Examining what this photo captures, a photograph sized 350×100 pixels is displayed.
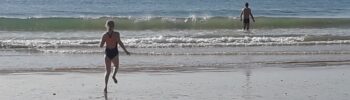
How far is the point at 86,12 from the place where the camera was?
53.7 metres

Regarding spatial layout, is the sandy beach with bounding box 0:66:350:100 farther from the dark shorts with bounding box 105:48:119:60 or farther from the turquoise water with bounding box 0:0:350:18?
the turquoise water with bounding box 0:0:350:18

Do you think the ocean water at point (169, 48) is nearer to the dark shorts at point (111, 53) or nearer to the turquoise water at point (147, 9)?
the dark shorts at point (111, 53)

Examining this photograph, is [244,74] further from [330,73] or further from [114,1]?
[114,1]

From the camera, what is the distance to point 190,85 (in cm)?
1366

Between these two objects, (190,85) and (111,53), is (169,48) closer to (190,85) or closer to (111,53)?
(190,85)

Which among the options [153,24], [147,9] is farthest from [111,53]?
[147,9]

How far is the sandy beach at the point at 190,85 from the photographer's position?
1231 cm

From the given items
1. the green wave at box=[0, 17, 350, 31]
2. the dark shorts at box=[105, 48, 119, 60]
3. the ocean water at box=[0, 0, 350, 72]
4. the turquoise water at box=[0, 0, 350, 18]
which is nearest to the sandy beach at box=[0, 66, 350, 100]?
the dark shorts at box=[105, 48, 119, 60]

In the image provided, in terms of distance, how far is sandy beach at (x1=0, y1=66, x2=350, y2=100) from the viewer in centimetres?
1231

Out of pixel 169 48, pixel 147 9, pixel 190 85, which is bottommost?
pixel 190 85

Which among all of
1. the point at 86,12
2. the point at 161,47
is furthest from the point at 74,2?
the point at 161,47

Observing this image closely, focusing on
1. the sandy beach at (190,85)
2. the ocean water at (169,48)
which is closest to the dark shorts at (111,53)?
the sandy beach at (190,85)

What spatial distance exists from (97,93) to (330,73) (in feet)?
16.8

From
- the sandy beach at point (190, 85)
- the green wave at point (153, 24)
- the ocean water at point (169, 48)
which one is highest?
the green wave at point (153, 24)
